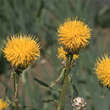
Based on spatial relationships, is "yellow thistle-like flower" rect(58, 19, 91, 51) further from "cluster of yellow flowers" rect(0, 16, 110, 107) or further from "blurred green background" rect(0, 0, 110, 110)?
"blurred green background" rect(0, 0, 110, 110)

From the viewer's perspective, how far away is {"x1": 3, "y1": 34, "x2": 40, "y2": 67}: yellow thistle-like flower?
3.34ft

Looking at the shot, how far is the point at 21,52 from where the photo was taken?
1.03 metres

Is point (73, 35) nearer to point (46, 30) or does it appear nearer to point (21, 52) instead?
point (21, 52)

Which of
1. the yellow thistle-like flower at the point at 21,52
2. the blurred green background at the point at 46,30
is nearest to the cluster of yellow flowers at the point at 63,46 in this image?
the yellow thistle-like flower at the point at 21,52

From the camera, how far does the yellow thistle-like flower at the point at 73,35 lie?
3.44 ft

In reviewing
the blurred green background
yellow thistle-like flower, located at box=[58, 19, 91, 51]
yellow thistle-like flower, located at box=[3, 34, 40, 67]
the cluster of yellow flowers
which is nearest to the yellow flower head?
the cluster of yellow flowers

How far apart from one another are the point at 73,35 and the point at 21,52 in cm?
21

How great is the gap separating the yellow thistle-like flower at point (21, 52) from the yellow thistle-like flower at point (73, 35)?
0.11m

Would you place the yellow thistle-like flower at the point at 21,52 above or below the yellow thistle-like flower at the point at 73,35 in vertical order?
below

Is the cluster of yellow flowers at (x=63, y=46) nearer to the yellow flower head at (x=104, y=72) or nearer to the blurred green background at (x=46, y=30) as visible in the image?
the yellow flower head at (x=104, y=72)

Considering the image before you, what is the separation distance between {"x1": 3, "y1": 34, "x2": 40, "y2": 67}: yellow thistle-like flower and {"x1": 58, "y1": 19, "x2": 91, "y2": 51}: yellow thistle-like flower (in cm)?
11

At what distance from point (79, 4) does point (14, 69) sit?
1.86 m

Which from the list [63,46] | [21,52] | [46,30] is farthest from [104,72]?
[46,30]

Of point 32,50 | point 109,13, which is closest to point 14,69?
A: point 32,50
